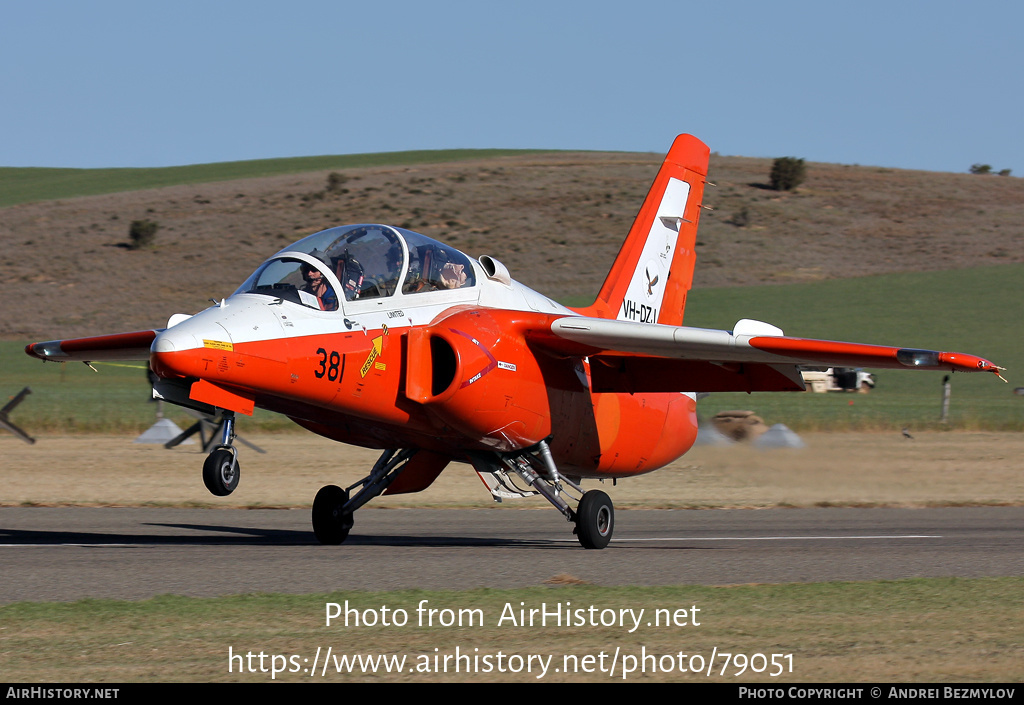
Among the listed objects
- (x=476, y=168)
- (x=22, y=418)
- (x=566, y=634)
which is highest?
(x=476, y=168)

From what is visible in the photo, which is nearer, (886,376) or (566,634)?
(566,634)

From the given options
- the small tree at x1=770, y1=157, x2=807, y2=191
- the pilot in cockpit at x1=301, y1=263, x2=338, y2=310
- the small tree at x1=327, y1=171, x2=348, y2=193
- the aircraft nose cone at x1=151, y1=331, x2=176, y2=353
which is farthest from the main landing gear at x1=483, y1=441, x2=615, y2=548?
the small tree at x1=770, y1=157, x2=807, y2=191

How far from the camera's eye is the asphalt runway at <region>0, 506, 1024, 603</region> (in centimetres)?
970

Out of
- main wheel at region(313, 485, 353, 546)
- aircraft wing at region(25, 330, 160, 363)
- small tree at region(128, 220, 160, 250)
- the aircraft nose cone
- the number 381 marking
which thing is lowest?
main wheel at region(313, 485, 353, 546)

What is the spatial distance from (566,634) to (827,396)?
37.2m

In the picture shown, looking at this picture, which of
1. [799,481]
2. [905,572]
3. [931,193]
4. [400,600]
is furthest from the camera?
[931,193]

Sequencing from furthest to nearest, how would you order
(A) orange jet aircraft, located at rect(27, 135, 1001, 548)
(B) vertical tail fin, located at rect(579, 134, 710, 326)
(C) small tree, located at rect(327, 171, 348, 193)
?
(C) small tree, located at rect(327, 171, 348, 193)
(B) vertical tail fin, located at rect(579, 134, 710, 326)
(A) orange jet aircraft, located at rect(27, 135, 1001, 548)

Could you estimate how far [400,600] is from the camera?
8242 millimetres

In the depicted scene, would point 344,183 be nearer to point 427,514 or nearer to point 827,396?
point 827,396

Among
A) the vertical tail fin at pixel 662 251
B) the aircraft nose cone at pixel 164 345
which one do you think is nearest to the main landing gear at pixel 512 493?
the vertical tail fin at pixel 662 251

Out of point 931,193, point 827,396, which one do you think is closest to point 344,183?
point 931,193

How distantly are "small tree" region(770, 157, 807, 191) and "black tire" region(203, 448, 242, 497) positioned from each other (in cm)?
7701

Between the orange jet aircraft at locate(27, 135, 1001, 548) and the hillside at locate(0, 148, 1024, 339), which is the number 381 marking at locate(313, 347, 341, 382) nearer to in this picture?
the orange jet aircraft at locate(27, 135, 1001, 548)

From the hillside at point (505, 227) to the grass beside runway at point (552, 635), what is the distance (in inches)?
1841
